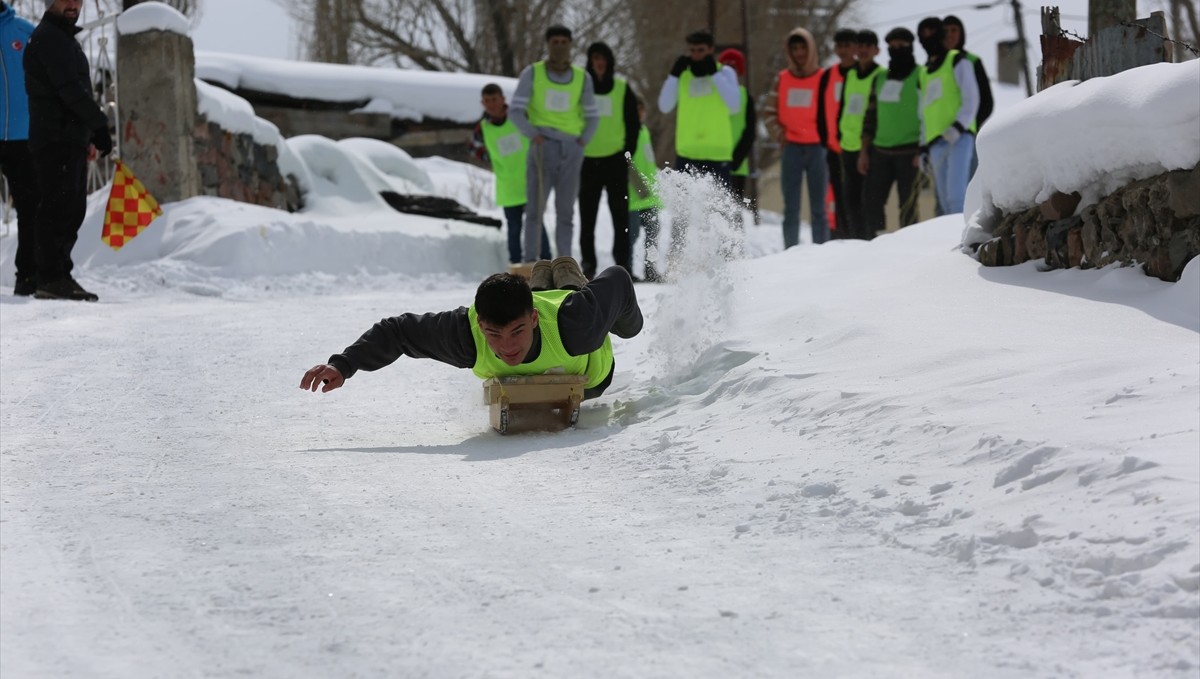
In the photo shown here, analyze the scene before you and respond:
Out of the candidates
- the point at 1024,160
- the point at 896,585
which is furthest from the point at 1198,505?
the point at 1024,160

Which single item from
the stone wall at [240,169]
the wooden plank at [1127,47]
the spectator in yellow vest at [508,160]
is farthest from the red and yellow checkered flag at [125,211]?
the wooden plank at [1127,47]

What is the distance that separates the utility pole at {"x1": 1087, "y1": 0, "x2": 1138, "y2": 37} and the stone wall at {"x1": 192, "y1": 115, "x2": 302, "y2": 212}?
7993 millimetres

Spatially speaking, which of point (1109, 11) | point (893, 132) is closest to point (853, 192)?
point (893, 132)

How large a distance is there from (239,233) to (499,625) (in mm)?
9321

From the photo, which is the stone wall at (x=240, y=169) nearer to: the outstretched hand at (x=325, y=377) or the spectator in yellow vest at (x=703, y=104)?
the spectator in yellow vest at (x=703, y=104)

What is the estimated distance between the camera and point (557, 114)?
10570mm

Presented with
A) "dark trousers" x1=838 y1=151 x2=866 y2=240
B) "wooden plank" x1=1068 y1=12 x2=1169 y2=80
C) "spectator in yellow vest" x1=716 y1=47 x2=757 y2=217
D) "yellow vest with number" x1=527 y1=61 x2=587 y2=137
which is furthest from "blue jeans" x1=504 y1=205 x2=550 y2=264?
"wooden plank" x1=1068 y1=12 x2=1169 y2=80

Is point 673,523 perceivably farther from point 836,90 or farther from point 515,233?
point 515,233

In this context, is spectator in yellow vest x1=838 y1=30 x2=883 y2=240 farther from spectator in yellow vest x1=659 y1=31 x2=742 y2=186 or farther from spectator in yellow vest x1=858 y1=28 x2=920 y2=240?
spectator in yellow vest x1=659 y1=31 x2=742 y2=186

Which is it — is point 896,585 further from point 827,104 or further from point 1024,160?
point 827,104

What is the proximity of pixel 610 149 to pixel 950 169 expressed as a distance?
2.59m

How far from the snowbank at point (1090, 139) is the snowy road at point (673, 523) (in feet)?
1.70

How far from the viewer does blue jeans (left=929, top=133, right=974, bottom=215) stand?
9469 mm

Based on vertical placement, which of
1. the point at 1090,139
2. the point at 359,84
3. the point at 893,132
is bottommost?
the point at 1090,139
